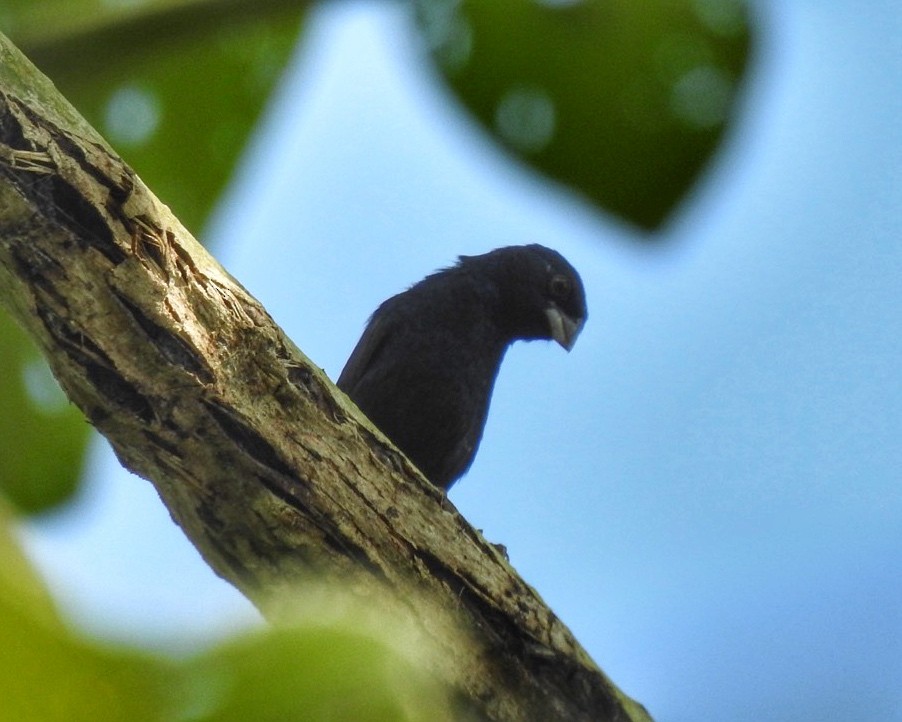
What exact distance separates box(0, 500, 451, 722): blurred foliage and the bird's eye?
5.63 metres

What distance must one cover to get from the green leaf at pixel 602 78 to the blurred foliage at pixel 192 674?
122cm

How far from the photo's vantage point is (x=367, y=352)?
542 cm

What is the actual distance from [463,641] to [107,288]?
5.02 ft

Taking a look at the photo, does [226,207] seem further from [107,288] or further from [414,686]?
[414,686]

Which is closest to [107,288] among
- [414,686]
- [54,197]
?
[54,197]

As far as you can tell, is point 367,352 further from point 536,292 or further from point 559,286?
point 559,286

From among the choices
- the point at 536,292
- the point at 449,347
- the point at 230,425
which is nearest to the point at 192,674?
the point at 230,425

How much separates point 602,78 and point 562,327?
4.39 metres

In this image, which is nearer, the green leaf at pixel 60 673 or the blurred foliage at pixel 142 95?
the green leaf at pixel 60 673

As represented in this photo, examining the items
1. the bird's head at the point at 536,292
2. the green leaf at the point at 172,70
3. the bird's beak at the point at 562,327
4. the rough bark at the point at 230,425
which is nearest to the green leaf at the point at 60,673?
the green leaf at the point at 172,70

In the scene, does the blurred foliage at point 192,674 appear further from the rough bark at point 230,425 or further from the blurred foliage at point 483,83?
the rough bark at point 230,425

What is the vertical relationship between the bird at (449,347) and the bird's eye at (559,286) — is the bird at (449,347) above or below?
below

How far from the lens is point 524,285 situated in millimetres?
6031

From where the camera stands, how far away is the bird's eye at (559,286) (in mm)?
6094
